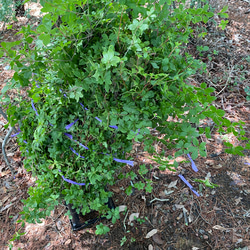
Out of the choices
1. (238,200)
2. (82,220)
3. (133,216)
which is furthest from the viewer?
(238,200)

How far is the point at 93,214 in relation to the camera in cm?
214

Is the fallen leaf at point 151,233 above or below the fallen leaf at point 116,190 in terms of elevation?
below

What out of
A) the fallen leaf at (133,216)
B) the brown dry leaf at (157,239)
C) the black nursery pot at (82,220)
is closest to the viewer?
the black nursery pot at (82,220)

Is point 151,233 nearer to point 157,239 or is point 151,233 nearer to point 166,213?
point 157,239

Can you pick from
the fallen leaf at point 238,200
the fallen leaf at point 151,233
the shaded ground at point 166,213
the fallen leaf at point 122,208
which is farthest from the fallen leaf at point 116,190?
the fallen leaf at point 238,200

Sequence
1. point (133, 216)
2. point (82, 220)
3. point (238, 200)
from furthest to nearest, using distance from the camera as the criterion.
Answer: point (238, 200) < point (133, 216) < point (82, 220)

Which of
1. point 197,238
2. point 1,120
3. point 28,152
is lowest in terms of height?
point 197,238

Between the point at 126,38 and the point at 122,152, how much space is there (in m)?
0.80

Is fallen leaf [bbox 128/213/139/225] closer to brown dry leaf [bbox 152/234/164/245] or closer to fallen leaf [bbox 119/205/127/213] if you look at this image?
fallen leaf [bbox 119/205/127/213]

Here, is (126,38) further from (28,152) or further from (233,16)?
(233,16)

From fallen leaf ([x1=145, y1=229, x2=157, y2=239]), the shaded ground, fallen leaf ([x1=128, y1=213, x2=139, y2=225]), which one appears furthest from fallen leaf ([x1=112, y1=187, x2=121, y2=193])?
fallen leaf ([x1=145, y1=229, x2=157, y2=239])

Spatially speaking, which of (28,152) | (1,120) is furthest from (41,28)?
(1,120)

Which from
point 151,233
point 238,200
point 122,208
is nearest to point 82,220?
point 122,208

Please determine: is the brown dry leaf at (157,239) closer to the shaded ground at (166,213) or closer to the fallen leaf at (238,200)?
the shaded ground at (166,213)
